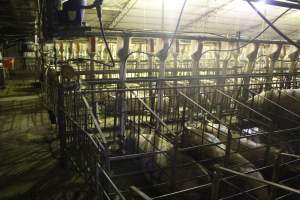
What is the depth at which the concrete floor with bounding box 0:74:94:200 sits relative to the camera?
358 centimetres

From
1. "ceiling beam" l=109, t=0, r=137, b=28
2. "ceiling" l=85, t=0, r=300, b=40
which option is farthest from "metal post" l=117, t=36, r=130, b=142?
"ceiling beam" l=109, t=0, r=137, b=28

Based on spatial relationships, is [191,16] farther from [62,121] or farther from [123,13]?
[62,121]

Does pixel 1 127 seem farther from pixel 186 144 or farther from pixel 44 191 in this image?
pixel 186 144

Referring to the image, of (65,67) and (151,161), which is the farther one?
(65,67)

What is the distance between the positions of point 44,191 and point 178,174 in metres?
1.92

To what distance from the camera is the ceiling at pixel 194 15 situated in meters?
11.9

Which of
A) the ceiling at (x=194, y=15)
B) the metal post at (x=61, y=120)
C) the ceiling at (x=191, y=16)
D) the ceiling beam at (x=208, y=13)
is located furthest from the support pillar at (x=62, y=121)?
the ceiling beam at (x=208, y=13)

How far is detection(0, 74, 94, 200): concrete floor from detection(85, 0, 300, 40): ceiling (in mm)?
5542

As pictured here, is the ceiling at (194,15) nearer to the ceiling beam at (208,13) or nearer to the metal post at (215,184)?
the ceiling beam at (208,13)

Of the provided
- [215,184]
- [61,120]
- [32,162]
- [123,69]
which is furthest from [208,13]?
[215,184]

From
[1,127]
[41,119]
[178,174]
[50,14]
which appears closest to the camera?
[50,14]

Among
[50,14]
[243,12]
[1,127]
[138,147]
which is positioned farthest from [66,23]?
[243,12]

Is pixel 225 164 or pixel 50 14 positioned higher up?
pixel 50 14

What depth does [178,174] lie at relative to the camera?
369 cm
